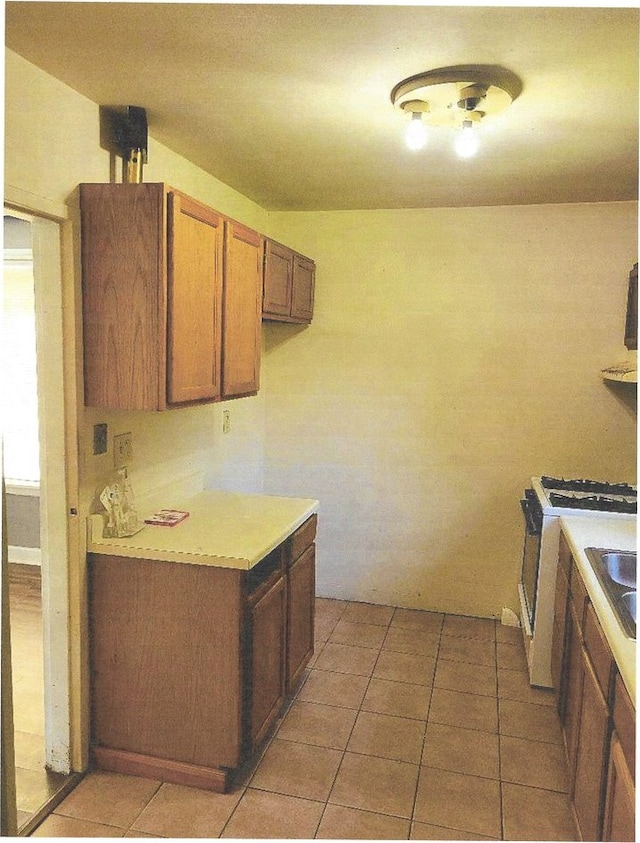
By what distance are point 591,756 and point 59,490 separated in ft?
6.27

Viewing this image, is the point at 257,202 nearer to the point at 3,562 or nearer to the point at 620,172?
the point at 620,172

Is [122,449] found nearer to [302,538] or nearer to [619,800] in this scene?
[302,538]

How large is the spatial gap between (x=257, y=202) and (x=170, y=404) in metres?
1.95

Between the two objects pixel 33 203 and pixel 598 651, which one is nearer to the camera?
pixel 598 651

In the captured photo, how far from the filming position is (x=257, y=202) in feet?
12.4

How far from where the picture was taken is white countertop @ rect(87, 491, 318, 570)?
2264 mm

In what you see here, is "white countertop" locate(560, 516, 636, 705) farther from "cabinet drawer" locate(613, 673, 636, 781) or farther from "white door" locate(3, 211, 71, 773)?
"white door" locate(3, 211, 71, 773)

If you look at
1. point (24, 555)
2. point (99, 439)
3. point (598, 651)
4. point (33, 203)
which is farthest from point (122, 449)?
point (24, 555)

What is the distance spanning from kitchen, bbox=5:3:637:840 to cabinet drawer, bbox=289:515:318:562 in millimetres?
681

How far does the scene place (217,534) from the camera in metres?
2.49

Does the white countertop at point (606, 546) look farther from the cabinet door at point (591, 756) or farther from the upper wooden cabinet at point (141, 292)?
the upper wooden cabinet at point (141, 292)

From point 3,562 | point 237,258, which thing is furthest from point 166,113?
point 3,562

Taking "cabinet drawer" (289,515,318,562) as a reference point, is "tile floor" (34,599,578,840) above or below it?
below

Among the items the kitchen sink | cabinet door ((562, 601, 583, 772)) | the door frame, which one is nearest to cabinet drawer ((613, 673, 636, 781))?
the kitchen sink
